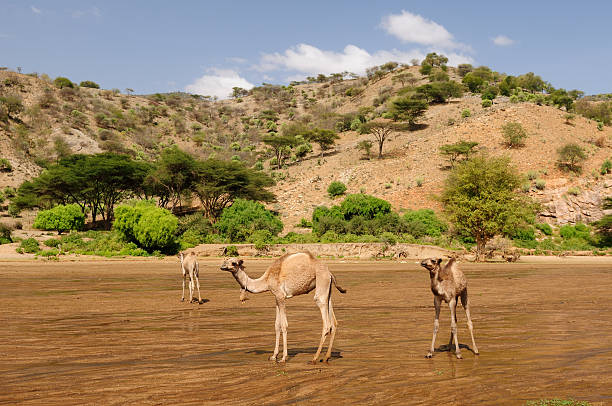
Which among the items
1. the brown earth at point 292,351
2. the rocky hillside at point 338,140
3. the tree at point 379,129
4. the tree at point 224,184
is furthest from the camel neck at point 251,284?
the tree at point 379,129

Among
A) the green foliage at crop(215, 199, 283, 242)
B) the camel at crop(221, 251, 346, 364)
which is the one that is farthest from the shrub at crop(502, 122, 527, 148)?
the camel at crop(221, 251, 346, 364)

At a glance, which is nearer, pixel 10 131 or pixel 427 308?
pixel 427 308

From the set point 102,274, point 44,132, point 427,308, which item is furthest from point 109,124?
point 427,308

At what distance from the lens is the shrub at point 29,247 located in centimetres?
3391

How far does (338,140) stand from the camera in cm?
8831

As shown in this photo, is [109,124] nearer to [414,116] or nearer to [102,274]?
[414,116]

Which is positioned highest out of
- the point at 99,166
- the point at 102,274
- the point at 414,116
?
the point at 414,116

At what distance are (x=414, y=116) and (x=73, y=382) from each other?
81.2m

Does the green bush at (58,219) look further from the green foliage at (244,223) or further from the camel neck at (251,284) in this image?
the camel neck at (251,284)

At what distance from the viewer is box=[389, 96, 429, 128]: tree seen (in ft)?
257

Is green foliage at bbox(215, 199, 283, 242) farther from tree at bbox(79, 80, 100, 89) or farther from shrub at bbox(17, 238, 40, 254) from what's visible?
tree at bbox(79, 80, 100, 89)

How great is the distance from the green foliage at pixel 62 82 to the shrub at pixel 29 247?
89.5m

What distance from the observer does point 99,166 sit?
51125 millimetres

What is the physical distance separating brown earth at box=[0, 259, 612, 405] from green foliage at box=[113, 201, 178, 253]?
17.6 meters
